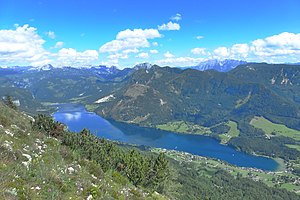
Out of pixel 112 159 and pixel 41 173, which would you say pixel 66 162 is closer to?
pixel 41 173

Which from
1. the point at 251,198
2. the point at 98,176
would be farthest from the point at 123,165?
the point at 251,198

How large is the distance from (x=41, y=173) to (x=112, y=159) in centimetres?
3520

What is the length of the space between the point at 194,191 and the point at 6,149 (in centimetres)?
15803

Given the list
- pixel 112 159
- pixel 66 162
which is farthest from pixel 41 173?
pixel 112 159

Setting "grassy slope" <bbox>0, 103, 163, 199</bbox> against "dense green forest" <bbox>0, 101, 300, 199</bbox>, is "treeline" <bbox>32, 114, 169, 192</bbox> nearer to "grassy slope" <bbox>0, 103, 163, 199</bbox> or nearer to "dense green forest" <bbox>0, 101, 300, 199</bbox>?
"dense green forest" <bbox>0, 101, 300, 199</bbox>

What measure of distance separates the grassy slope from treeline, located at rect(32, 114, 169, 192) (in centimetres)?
754

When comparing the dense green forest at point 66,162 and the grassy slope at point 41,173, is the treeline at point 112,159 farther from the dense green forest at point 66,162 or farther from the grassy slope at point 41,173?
the grassy slope at point 41,173

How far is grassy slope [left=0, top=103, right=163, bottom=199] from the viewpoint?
17984 mm

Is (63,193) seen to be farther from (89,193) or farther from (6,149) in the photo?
(6,149)

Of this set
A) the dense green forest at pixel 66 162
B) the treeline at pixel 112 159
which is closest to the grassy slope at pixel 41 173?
the dense green forest at pixel 66 162

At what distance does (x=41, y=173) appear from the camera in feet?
69.6

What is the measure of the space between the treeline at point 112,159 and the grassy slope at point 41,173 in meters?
7.54

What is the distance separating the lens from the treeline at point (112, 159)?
160 ft

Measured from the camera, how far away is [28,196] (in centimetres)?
1744
